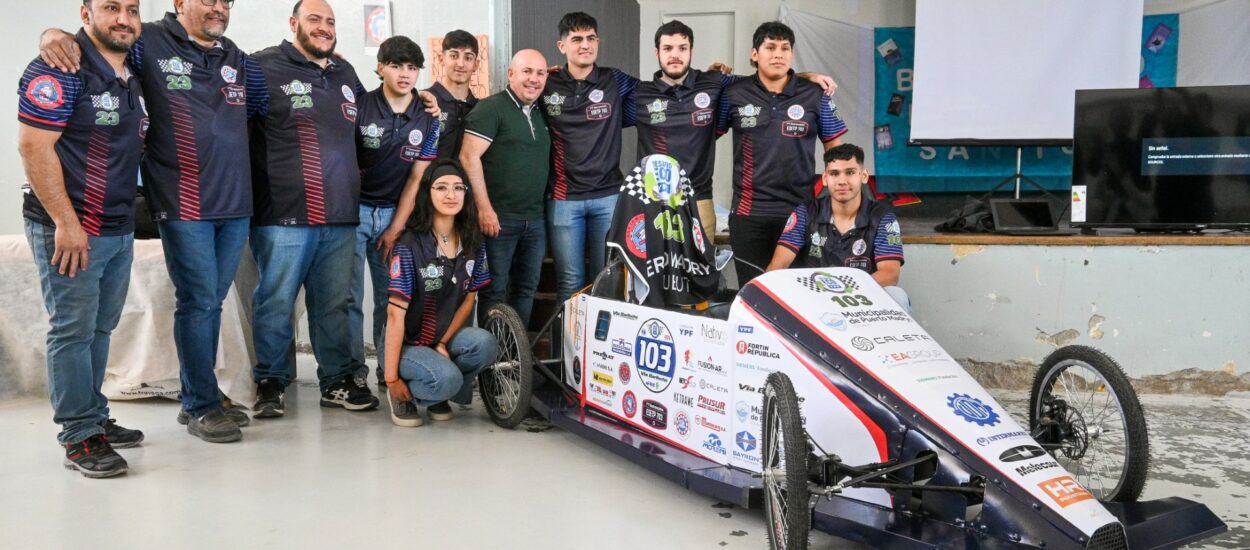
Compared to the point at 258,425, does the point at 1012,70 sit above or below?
above

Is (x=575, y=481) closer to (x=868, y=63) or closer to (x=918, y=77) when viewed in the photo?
(x=918, y=77)

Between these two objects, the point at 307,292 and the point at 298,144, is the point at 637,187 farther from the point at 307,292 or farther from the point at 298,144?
the point at 307,292

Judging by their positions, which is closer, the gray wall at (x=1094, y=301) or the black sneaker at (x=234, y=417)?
the black sneaker at (x=234, y=417)

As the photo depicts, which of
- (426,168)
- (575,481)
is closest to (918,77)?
(426,168)

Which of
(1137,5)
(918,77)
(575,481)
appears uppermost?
(1137,5)

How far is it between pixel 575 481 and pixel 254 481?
45.4 inches

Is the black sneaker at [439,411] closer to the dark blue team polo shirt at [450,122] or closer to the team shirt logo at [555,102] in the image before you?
the dark blue team polo shirt at [450,122]

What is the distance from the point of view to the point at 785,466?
2.47m

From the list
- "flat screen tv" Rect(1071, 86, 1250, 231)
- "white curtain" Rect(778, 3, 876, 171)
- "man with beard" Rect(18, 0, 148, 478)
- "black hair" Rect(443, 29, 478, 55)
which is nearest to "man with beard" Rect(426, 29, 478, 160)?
"black hair" Rect(443, 29, 478, 55)

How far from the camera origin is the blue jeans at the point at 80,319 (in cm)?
345

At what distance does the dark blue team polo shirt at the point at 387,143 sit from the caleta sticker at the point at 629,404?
5.45 ft

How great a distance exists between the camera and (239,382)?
452 cm

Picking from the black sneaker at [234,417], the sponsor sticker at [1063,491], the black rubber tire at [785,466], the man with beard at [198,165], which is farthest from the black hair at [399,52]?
the sponsor sticker at [1063,491]

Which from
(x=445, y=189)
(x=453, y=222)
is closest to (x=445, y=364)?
(x=453, y=222)
